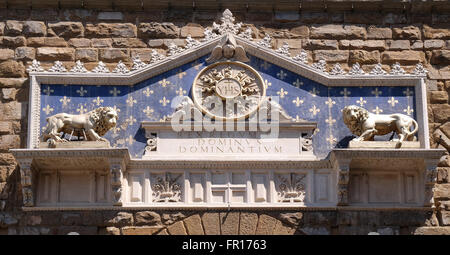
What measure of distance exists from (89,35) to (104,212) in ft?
9.45

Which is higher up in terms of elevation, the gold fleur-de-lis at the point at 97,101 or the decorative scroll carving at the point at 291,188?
the gold fleur-de-lis at the point at 97,101

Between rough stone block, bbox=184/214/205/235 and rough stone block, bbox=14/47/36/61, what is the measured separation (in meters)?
3.50

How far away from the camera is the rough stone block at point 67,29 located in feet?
53.4

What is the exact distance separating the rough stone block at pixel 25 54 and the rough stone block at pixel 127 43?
1.23 meters

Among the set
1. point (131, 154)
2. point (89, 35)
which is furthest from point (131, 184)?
point (89, 35)

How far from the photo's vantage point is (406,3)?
16.5 metres

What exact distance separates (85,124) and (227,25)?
271 cm

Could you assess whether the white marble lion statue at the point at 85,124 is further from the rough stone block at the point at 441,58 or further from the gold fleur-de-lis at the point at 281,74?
the rough stone block at the point at 441,58

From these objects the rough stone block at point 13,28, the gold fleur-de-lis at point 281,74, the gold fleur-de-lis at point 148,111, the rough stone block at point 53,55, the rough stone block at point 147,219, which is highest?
the rough stone block at point 13,28

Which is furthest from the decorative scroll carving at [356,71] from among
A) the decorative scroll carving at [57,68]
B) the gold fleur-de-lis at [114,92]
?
the decorative scroll carving at [57,68]

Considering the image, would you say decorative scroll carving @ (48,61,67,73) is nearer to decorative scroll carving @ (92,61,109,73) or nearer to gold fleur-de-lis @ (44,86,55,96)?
gold fleur-de-lis @ (44,86,55,96)

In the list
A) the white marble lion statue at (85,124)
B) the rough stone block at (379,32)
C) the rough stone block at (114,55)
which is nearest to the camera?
the white marble lion statue at (85,124)

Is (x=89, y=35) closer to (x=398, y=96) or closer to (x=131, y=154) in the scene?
(x=131, y=154)
